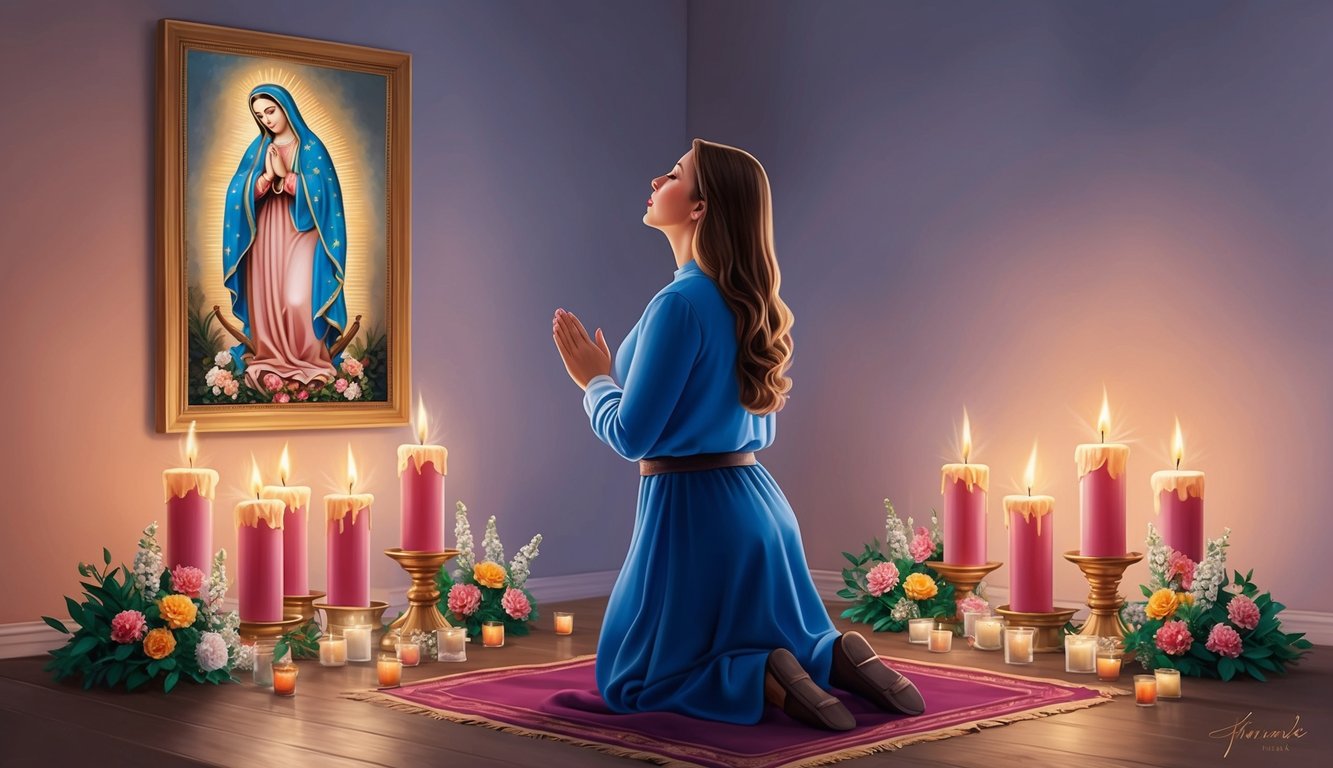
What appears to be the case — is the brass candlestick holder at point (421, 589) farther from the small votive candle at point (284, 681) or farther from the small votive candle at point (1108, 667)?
the small votive candle at point (1108, 667)

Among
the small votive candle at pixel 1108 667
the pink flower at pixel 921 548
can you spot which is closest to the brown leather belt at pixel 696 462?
the small votive candle at pixel 1108 667

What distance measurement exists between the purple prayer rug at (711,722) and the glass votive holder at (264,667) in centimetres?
27

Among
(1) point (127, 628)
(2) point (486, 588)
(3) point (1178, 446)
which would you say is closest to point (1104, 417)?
(3) point (1178, 446)

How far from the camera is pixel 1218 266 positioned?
471 centimetres

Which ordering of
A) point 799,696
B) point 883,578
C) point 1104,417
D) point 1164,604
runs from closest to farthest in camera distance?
1. point 799,696
2. point 1164,604
3. point 1104,417
4. point 883,578

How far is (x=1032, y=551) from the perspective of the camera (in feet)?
14.6

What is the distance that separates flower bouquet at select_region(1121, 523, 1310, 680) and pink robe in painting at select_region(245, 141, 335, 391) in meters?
2.62

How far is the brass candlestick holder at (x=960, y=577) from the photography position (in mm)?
4773

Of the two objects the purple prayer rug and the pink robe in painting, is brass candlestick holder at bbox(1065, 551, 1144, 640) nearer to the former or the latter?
the purple prayer rug

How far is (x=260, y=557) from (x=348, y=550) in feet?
1.05

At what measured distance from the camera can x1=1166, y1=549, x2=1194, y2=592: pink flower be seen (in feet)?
13.8

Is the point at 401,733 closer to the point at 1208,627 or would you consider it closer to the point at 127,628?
the point at 127,628

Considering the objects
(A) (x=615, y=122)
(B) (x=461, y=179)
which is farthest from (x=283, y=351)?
(A) (x=615, y=122)

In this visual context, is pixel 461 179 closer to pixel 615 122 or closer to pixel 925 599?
pixel 615 122
